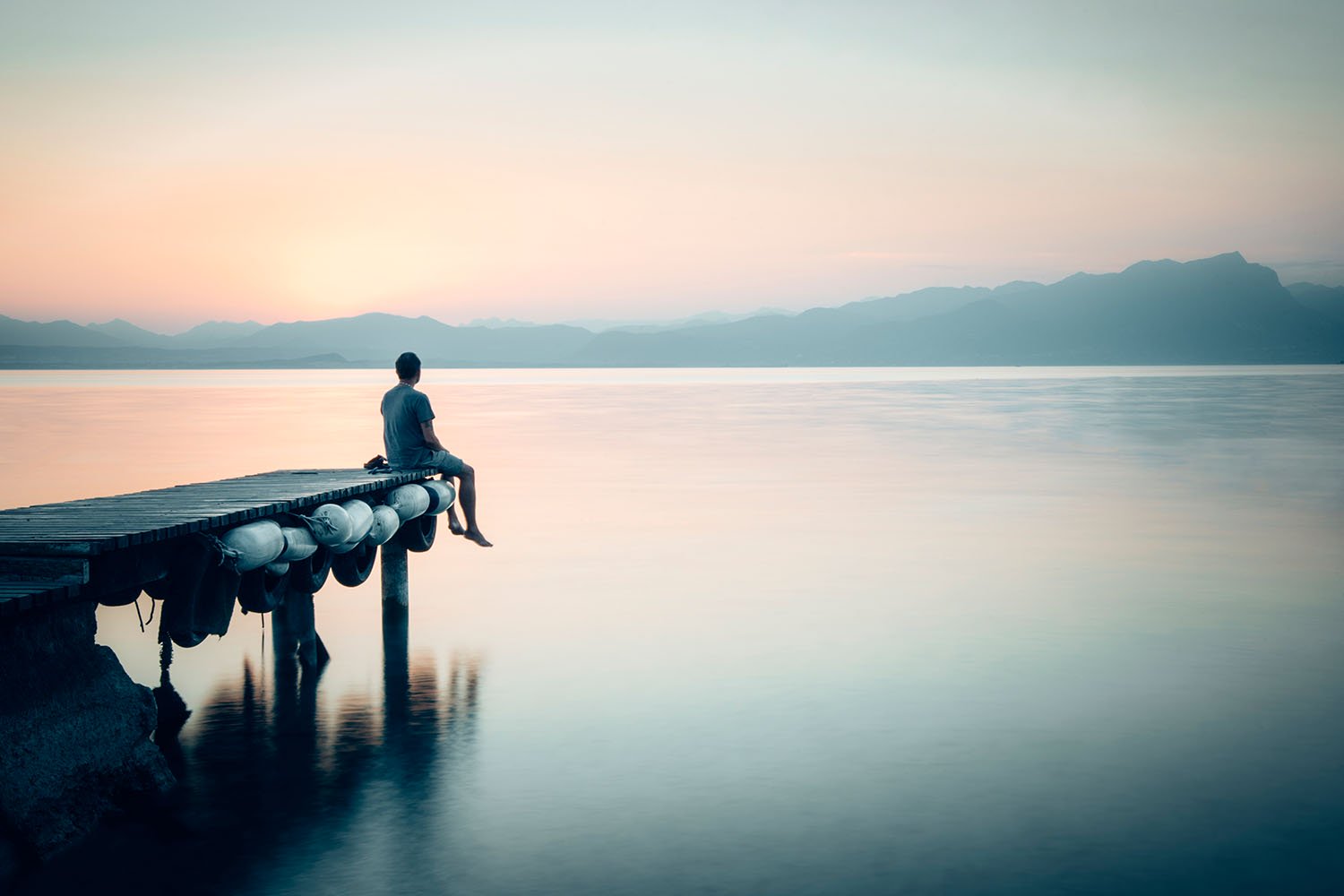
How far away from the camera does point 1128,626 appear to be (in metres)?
13.1

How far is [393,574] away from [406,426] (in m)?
1.99

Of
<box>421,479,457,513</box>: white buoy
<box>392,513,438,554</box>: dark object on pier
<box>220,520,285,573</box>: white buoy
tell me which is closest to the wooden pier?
<box>220,520,285,573</box>: white buoy

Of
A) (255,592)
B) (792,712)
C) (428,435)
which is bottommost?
(792,712)

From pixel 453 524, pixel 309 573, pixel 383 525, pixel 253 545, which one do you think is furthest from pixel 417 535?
pixel 253 545

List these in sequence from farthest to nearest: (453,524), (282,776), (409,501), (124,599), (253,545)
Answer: (453,524)
(409,501)
(124,599)
(253,545)
(282,776)

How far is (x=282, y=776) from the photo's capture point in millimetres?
8438

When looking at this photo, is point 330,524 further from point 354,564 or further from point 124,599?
point 124,599

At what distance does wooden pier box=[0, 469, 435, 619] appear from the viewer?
24.7ft

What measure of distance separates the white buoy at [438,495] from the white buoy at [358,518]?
2095mm

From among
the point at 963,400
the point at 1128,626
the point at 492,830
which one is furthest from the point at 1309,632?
the point at 963,400

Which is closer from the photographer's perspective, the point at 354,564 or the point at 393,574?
the point at 354,564

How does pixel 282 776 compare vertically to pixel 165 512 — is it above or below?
below

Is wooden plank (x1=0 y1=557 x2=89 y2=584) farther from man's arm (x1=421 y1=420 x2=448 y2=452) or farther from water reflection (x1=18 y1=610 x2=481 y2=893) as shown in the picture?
man's arm (x1=421 y1=420 x2=448 y2=452)

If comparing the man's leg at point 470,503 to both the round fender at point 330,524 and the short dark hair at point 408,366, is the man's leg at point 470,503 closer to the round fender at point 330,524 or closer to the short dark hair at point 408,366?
the short dark hair at point 408,366
